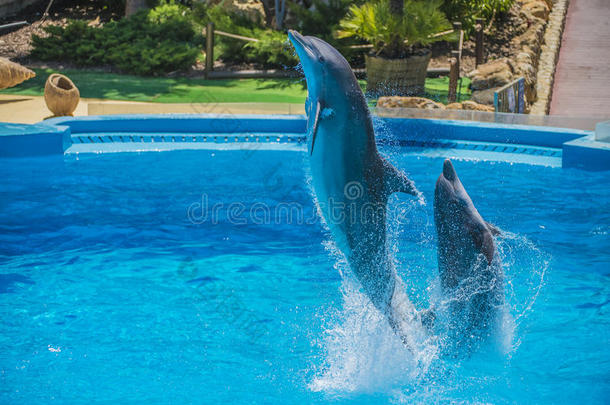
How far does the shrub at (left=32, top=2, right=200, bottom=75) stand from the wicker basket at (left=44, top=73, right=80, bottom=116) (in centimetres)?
454

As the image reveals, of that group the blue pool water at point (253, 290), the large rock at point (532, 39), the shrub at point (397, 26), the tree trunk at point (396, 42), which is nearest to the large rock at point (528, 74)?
the large rock at point (532, 39)

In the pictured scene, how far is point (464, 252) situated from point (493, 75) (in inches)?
363

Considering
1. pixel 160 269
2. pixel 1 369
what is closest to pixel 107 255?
pixel 160 269

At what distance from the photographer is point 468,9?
54.3 feet

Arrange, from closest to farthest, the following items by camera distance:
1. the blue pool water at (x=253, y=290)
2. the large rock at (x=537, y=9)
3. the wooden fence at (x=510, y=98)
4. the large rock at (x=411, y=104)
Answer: the blue pool water at (x=253, y=290)
the wooden fence at (x=510, y=98)
the large rock at (x=411, y=104)
the large rock at (x=537, y=9)

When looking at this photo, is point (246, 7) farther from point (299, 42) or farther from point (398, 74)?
point (299, 42)

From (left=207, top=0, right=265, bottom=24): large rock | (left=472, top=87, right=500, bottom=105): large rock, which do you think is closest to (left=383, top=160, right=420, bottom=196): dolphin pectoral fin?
(left=472, top=87, right=500, bottom=105): large rock

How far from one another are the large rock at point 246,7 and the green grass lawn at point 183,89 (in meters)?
3.92

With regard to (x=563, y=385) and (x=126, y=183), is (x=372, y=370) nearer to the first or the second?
(x=563, y=385)

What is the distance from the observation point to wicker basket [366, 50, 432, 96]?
1310 cm

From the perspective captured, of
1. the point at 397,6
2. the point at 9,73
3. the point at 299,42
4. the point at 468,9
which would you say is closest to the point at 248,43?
the point at 397,6

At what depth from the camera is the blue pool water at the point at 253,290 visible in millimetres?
4680

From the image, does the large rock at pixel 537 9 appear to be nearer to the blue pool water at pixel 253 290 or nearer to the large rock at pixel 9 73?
the blue pool water at pixel 253 290
